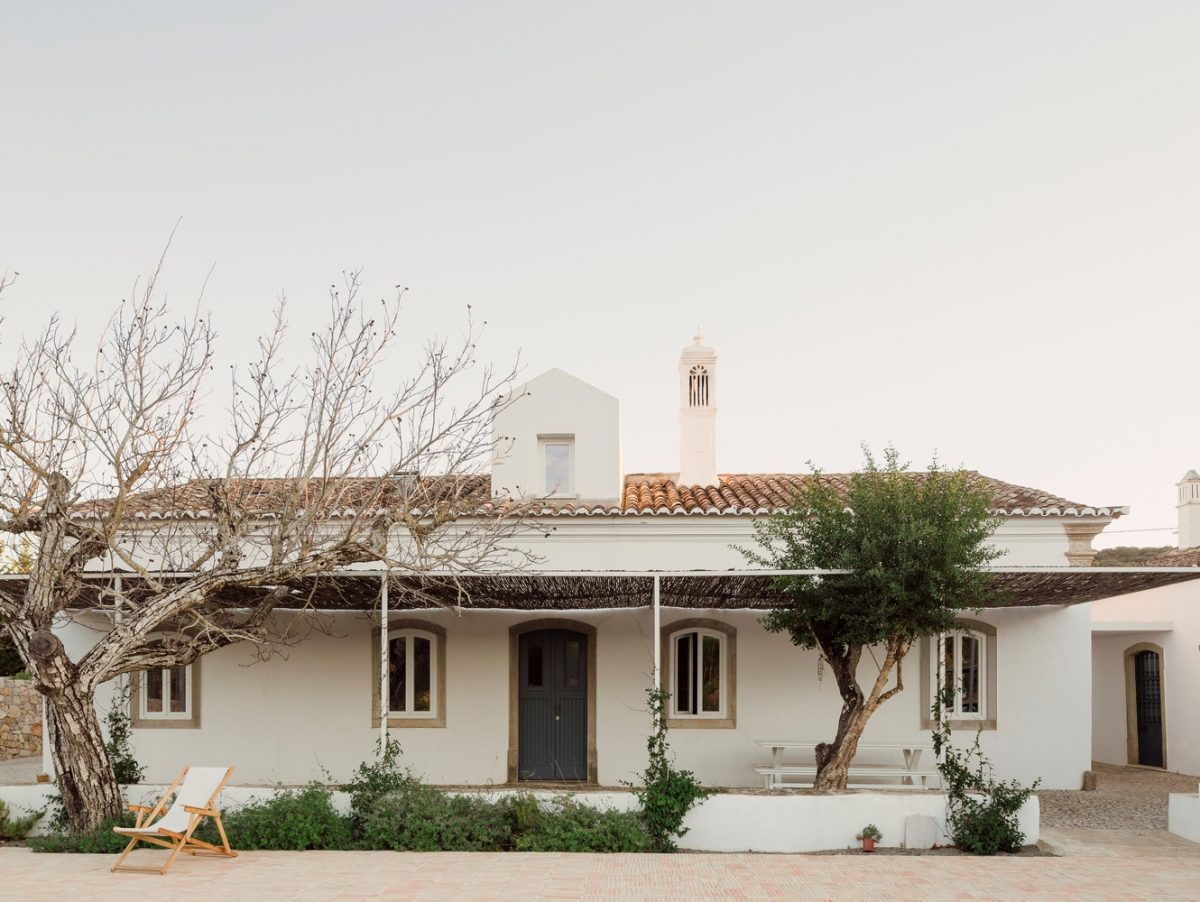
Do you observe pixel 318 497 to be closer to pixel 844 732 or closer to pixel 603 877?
pixel 603 877

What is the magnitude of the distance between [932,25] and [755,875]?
8.59 metres

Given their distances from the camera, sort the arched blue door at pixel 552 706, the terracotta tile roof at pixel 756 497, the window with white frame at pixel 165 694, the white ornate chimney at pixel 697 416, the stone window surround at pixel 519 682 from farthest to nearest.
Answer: the white ornate chimney at pixel 697 416 < the window with white frame at pixel 165 694 < the arched blue door at pixel 552 706 < the stone window surround at pixel 519 682 < the terracotta tile roof at pixel 756 497

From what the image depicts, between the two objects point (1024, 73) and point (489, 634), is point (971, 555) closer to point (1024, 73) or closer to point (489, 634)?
point (1024, 73)

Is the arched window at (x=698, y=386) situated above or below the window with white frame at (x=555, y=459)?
above

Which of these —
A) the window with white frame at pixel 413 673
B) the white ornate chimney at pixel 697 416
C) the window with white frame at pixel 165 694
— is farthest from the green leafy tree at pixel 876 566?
the window with white frame at pixel 165 694

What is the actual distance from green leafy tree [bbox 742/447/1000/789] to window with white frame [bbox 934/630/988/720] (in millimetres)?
3092

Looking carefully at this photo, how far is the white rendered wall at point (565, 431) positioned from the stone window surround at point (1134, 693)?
32.5ft

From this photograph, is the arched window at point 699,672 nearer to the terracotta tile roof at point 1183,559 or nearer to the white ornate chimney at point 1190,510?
the terracotta tile roof at point 1183,559

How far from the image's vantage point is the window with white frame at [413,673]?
1434 cm

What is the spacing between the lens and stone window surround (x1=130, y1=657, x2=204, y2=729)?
14352 mm

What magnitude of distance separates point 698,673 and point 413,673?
3.59 metres

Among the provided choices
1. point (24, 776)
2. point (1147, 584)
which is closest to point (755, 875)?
point (1147, 584)

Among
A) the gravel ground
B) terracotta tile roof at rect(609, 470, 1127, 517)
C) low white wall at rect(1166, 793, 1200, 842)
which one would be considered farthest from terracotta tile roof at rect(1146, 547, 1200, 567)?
low white wall at rect(1166, 793, 1200, 842)

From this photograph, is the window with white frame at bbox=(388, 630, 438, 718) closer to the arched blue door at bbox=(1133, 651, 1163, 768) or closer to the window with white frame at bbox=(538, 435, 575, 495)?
the window with white frame at bbox=(538, 435, 575, 495)
